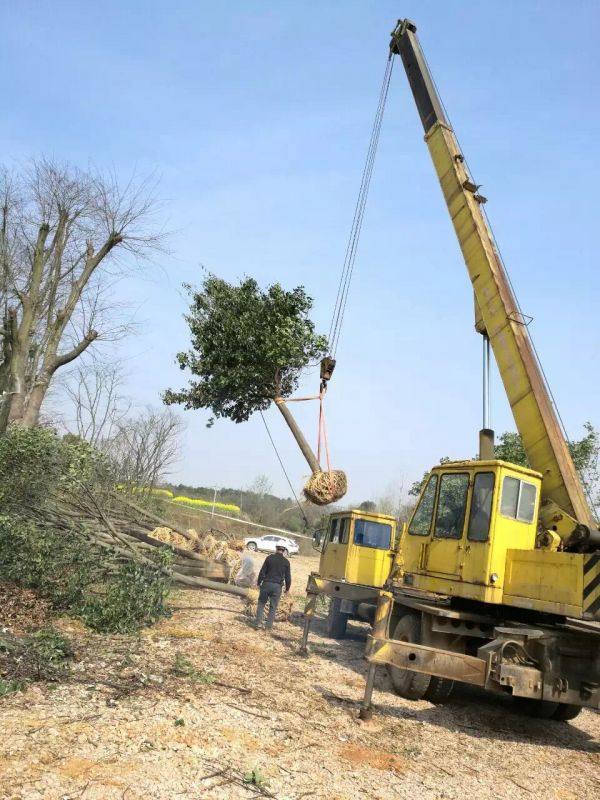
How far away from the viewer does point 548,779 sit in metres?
6.09

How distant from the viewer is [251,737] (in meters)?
5.84

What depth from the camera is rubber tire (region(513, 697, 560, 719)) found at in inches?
332

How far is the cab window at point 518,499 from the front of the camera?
7.96 meters

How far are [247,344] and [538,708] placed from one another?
29.6 feet

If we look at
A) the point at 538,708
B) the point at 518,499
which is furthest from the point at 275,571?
the point at 518,499

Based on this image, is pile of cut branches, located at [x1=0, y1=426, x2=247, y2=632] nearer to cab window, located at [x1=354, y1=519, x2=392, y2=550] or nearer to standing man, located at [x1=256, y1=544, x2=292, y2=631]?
standing man, located at [x1=256, y1=544, x2=292, y2=631]

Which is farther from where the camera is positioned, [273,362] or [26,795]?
[273,362]

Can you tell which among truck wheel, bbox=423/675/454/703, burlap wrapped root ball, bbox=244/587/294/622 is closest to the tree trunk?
burlap wrapped root ball, bbox=244/587/294/622

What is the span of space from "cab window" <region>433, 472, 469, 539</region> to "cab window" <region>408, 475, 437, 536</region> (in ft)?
0.53

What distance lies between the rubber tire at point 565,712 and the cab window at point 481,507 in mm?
2558

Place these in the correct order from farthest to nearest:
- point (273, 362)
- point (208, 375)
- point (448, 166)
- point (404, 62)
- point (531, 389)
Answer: point (208, 375) < point (273, 362) < point (404, 62) < point (448, 166) < point (531, 389)

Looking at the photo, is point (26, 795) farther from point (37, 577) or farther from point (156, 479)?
point (156, 479)

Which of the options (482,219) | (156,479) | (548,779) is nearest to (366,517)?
(482,219)

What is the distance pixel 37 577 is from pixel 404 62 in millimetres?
11728
